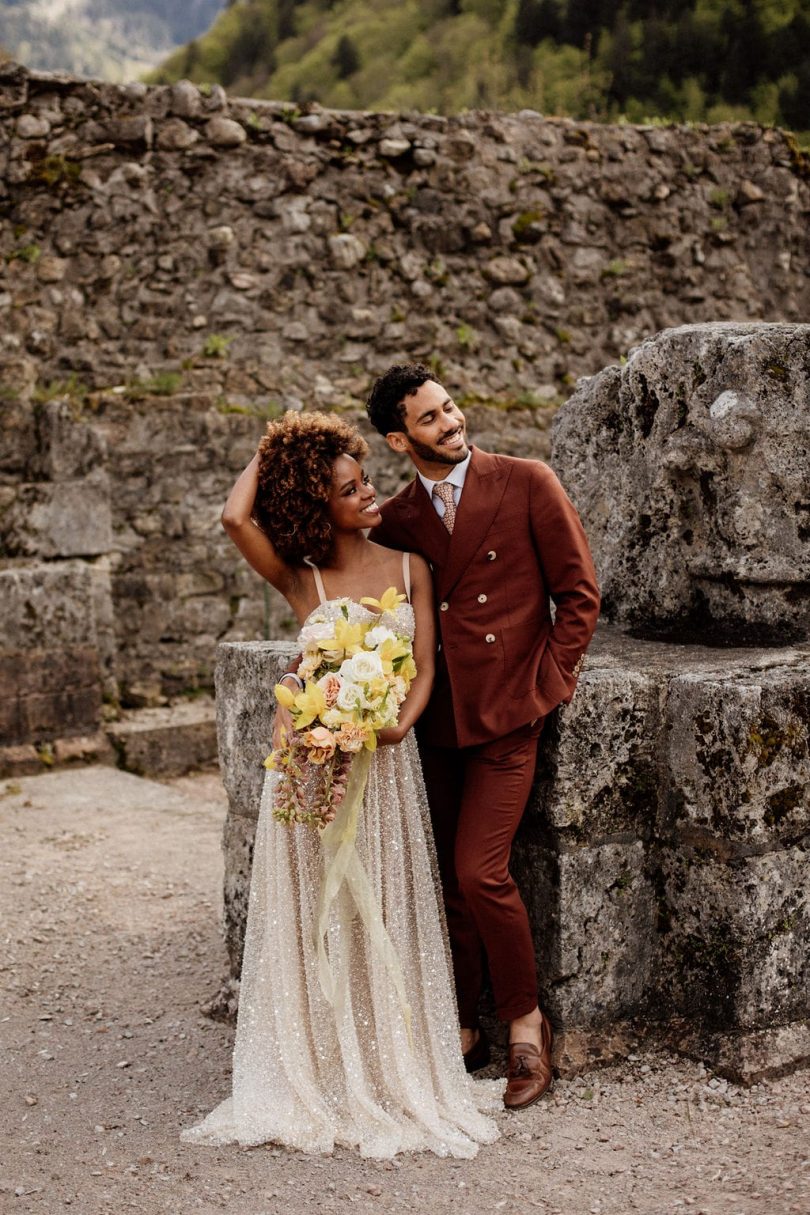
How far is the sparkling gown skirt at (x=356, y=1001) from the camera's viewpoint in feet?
10.7

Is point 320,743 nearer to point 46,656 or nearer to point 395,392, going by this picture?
point 395,392

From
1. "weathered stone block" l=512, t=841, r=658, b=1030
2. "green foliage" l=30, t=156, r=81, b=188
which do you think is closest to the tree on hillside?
"green foliage" l=30, t=156, r=81, b=188

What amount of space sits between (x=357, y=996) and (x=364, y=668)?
929 millimetres

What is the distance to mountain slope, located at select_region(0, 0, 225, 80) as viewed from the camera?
103 meters

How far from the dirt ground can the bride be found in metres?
0.12

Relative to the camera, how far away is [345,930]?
3.41 metres

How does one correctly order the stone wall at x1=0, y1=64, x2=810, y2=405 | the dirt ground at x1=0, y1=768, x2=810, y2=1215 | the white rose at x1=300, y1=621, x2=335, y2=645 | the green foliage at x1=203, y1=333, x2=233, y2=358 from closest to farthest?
1. the dirt ground at x1=0, y1=768, x2=810, y2=1215
2. the white rose at x1=300, y1=621, x2=335, y2=645
3. the stone wall at x1=0, y1=64, x2=810, y2=405
4. the green foliage at x1=203, y1=333, x2=233, y2=358

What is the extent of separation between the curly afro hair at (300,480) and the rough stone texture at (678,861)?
33.5 inches

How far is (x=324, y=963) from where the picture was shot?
331 cm

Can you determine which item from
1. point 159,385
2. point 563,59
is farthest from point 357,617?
point 563,59

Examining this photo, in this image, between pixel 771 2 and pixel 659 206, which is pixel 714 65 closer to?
pixel 771 2

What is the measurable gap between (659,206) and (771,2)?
216 inches

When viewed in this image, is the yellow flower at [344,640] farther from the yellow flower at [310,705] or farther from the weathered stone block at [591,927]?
the weathered stone block at [591,927]

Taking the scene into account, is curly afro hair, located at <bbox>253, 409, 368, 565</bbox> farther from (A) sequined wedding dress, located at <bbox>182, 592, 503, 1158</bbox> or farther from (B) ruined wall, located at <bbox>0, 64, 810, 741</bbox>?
(B) ruined wall, located at <bbox>0, 64, 810, 741</bbox>
